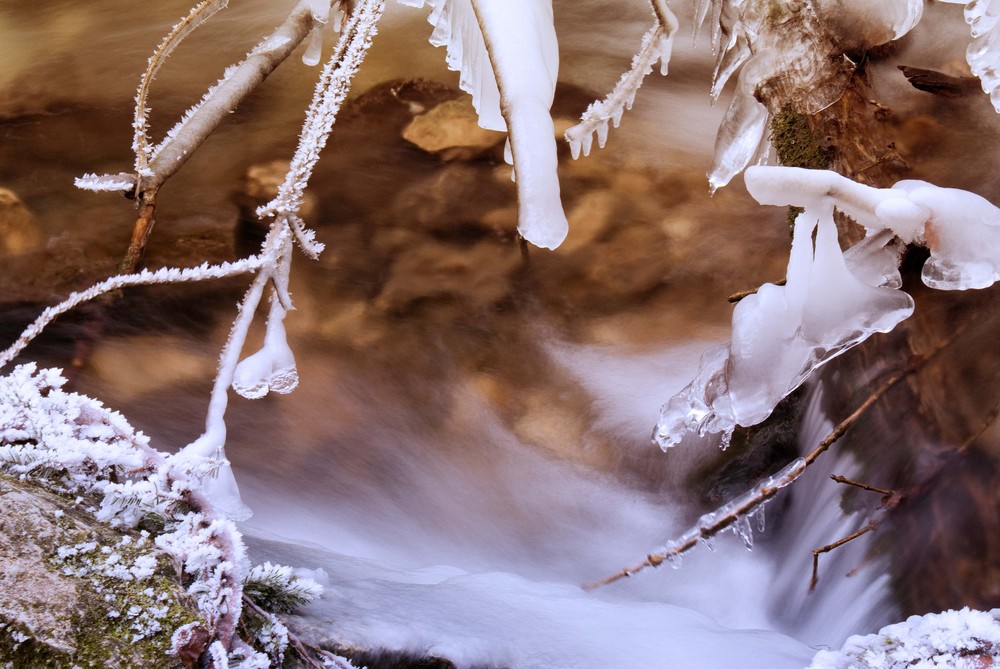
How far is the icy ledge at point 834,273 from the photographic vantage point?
0.77 meters

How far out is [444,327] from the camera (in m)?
1.34

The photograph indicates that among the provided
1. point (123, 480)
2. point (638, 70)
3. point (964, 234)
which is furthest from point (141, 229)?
point (964, 234)

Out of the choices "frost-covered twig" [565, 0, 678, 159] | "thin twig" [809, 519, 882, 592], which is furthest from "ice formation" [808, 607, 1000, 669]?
"frost-covered twig" [565, 0, 678, 159]

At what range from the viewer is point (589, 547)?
125 cm

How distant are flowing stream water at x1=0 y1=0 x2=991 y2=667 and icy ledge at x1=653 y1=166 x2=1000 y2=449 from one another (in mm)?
343

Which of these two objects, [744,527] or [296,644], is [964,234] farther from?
[296,644]

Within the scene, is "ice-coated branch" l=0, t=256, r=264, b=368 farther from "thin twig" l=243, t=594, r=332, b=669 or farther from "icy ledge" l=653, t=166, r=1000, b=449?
"icy ledge" l=653, t=166, r=1000, b=449

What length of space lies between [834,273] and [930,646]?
1.31 ft

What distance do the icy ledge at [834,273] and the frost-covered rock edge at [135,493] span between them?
61cm

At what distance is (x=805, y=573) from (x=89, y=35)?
4.98ft

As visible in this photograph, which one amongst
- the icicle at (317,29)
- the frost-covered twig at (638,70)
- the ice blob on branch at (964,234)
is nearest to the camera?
the ice blob on branch at (964,234)

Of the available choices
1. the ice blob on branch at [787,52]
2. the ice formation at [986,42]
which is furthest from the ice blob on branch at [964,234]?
the ice blob on branch at [787,52]

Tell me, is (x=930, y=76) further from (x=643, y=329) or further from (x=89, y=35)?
(x=89, y=35)

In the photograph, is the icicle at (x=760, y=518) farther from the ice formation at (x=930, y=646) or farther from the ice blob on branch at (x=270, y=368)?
the ice blob on branch at (x=270, y=368)
